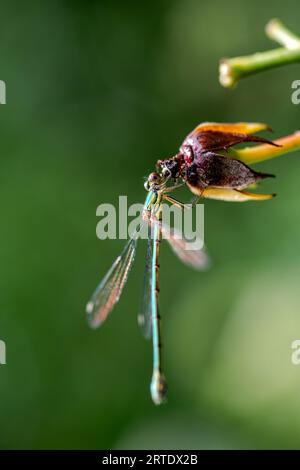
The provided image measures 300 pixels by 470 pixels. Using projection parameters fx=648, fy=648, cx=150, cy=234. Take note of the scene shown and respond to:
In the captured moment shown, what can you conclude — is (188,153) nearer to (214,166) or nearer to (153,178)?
(214,166)

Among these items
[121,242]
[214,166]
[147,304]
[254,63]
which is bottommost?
[147,304]

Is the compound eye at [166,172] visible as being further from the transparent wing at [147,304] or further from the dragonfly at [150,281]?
the transparent wing at [147,304]

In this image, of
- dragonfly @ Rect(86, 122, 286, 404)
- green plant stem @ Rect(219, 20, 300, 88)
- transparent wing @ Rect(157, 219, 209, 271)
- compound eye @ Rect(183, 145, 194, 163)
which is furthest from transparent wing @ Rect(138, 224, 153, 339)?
green plant stem @ Rect(219, 20, 300, 88)

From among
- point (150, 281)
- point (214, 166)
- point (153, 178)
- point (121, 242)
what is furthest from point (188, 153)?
point (121, 242)

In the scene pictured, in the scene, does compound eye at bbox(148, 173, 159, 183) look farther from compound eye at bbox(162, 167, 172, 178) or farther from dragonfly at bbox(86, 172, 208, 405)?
dragonfly at bbox(86, 172, 208, 405)

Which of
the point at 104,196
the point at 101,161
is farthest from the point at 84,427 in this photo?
the point at 101,161

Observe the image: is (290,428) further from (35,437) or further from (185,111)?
(185,111)
